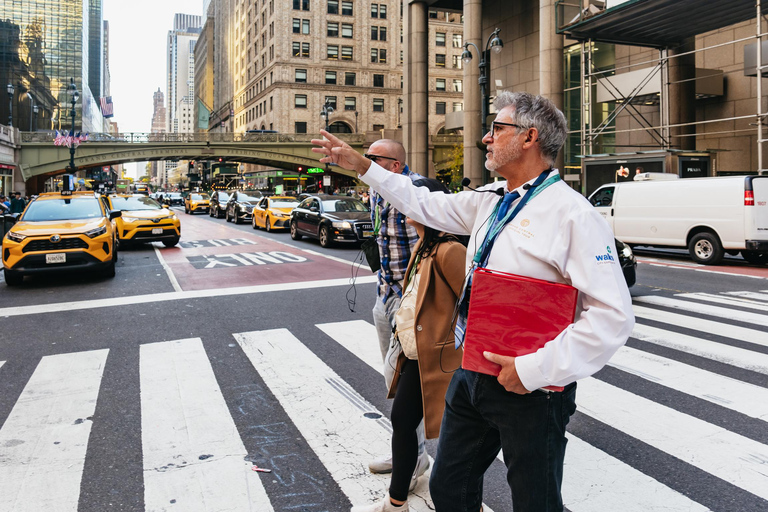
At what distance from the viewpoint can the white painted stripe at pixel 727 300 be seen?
911 centimetres

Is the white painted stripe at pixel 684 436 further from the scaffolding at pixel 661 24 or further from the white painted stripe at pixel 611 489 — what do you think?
the scaffolding at pixel 661 24

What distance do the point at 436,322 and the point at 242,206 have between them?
98.0 feet

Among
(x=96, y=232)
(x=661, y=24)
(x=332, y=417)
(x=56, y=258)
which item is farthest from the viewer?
(x=661, y=24)

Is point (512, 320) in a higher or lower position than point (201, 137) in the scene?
lower

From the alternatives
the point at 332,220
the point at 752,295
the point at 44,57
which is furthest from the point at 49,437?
the point at 44,57

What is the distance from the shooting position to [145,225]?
60.6 feet

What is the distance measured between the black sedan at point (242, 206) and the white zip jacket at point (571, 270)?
30.2 meters

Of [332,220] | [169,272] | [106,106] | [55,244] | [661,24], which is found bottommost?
[169,272]

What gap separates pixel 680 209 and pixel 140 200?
52.7 feet

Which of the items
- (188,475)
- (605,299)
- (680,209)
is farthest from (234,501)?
(680,209)

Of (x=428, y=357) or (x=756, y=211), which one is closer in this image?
(x=428, y=357)

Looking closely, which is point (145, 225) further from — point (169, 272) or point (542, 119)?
point (542, 119)

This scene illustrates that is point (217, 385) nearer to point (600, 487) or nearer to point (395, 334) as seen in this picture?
point (395, 334)

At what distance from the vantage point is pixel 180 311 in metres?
8.96
